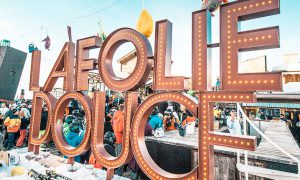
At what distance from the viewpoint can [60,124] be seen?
422 cm

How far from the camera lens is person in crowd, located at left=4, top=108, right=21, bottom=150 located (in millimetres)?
8828

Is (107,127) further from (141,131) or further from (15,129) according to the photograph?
(141,131)

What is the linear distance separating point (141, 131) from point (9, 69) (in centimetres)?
1187

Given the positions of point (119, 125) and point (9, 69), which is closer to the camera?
point (119, 125)

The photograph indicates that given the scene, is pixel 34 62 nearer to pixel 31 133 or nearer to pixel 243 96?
pixel 31 133

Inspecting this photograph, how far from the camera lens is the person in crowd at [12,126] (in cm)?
883

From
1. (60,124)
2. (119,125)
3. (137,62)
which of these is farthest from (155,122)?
(137,62)

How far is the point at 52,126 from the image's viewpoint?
414 centimetres

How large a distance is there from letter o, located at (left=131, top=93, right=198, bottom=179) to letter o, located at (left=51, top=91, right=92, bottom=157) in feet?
3.58

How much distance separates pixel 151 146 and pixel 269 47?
5.21m

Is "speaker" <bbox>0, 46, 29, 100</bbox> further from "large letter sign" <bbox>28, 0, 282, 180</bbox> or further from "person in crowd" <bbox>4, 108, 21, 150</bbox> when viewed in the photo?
"large letter sign" <bbox>28, 0, 282, 180</bbox>

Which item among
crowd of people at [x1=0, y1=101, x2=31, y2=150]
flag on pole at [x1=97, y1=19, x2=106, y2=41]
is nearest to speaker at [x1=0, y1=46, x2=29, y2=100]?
crowd of people at [x1=0, y1=101, x2=31, y2=150]

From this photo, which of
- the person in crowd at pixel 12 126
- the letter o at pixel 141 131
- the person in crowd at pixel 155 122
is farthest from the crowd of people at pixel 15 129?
the letter o at pixel 141 131

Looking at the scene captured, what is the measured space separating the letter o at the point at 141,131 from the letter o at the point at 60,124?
1.09 meters
